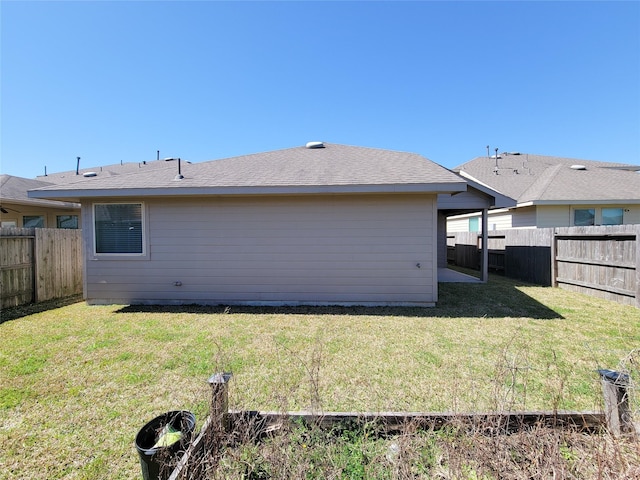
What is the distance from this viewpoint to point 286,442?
1.94 meters

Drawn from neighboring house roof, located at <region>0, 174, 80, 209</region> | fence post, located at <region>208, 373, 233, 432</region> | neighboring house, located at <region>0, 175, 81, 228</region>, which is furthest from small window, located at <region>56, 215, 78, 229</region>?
fence post, located at <region>208, 373, 233, 432</region>

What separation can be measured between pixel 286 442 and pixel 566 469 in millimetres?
1679

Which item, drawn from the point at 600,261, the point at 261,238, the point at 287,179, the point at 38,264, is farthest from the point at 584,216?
the point at 38,264

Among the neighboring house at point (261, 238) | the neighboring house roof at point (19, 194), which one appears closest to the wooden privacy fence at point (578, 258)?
the neighboring house at point (261, 238)

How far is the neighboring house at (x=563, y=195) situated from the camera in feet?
39.9

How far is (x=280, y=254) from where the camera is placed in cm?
675

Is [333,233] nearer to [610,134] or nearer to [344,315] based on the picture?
[344,315]

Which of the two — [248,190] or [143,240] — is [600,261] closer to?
[248,190]

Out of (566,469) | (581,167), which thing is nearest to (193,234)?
(566,469)

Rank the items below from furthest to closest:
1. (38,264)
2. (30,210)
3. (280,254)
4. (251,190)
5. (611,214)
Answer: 1. (611,214)
2. (30,210)
3. (38,264)
4. (280,254)
5. (251,190)

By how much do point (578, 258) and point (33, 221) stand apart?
18.5 metres

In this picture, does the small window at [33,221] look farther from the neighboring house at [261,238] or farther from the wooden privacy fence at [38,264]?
Result: the neighboring house at [261,238]

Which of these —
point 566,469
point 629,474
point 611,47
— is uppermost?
point 611,47

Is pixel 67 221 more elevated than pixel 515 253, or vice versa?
pixel 67 221
